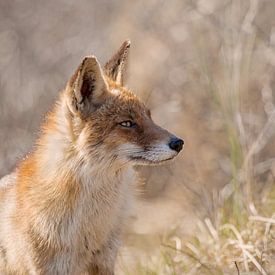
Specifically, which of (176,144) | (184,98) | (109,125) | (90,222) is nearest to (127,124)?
(109,125)

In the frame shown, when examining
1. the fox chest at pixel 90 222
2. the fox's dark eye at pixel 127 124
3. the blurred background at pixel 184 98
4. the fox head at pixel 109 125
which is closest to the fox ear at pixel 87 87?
the fox head at pixel 109 125

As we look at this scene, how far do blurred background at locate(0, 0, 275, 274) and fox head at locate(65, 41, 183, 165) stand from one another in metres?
0.62

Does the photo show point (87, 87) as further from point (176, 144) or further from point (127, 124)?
point (176, 144)

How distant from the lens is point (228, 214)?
25.5 ft

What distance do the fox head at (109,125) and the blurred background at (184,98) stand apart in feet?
2.03

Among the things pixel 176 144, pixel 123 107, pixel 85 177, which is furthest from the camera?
pixel 123 107

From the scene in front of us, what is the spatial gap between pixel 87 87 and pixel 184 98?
27.3 feet

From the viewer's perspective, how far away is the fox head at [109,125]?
223 inches

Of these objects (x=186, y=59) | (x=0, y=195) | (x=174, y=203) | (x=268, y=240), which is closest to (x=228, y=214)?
(x=268, y=240)

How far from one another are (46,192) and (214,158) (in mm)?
7890

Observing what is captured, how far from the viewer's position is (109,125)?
18.9 ft

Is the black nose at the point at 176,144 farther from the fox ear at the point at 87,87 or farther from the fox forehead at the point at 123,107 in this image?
the fox ear at the point at 87,87

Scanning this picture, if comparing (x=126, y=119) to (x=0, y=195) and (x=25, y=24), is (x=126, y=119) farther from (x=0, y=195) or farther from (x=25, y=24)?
(x=25, y=24)

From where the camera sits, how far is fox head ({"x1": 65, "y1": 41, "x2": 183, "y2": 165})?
18.6 feet
